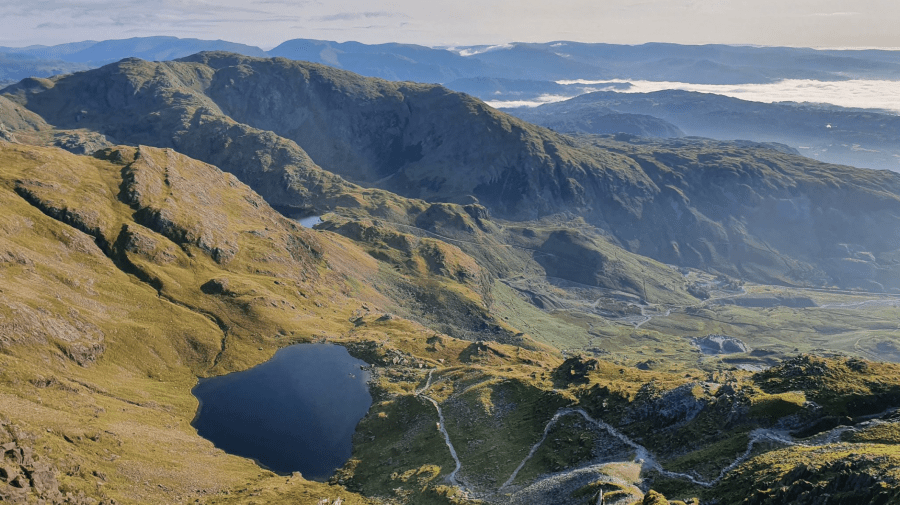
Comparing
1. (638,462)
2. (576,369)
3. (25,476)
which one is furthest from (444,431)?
(25,476)

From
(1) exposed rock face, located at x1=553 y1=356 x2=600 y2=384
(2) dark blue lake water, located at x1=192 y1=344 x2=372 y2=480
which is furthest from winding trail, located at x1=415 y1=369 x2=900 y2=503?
(2) dark blue lake water, located at x1=192 y1=344 x2=372 y2=480

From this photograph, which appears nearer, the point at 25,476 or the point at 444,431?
the point at 25,476

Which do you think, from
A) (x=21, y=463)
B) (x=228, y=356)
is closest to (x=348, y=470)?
(x=21, y=463)

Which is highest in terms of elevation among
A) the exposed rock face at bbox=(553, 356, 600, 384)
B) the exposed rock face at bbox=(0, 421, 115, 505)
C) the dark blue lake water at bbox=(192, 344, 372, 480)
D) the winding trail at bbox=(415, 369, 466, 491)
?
the exposed rock face at bbox=(0, 421, 115, 505)

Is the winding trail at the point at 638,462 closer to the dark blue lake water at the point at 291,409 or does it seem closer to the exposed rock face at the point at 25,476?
the dark blue lake water at the point at 291,409

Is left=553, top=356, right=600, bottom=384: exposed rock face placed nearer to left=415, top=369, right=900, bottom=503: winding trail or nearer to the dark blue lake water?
left=415, top=369, right=900, bottom=503: winding trail

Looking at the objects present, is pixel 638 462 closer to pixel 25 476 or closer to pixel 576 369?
pixel 576 369

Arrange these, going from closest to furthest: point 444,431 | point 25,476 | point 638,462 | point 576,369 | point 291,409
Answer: point 25,476 < point 638,462 < point 444,431 < point 576,369 < point 291,409

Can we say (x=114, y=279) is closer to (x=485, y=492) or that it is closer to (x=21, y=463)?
(x=21, y=463)

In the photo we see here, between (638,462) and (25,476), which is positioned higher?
(638,462)
